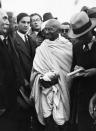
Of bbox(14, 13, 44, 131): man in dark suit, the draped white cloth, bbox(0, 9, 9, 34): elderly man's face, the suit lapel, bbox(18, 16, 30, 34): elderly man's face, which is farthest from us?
bbox(18, 16, 30, 34): elderly man's face

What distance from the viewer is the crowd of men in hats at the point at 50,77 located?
678 centimetres

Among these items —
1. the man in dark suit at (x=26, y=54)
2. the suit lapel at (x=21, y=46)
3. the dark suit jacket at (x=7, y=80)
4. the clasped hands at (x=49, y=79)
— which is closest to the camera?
the dark suit jacket at (x=7, y=80)

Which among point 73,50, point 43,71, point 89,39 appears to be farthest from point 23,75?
point 89,39

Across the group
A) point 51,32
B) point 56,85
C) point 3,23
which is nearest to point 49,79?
point 56,85

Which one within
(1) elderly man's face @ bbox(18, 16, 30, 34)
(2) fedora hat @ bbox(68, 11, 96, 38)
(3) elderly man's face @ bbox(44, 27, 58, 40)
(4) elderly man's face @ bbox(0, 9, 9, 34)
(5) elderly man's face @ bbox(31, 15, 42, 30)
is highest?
(4) elderly man's face @ bbox(0, 9, 9, 34)

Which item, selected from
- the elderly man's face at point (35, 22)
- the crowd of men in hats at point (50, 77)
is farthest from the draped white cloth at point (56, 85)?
the elderly man's face at point (35, 22)

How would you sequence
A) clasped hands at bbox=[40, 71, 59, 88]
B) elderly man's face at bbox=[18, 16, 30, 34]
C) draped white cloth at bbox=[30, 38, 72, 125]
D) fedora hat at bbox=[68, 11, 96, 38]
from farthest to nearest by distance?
1. elderly man's face at bbox=[18, 16, 30, 34]
2. draped white cloth at bbox=[30, 38, 72, 125]
3. clasped hands at bbox=[40, 71, 59, 88]
4. fedora hat at bbox=[68, 11, 96, 38]

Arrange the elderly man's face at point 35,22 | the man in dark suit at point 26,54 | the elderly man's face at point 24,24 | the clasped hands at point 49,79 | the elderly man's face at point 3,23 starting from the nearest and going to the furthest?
the elderly man's face at point 3,23 < the clasped hands at point 49,79 < the man in dark suit at point 26,54 < the elderly man's face at point 24,24 < the elderly man's face at point 35,22

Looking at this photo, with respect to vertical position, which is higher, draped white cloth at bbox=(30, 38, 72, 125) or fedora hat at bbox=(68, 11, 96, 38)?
fedora hat at bbox=(68, 11, 96, 38)

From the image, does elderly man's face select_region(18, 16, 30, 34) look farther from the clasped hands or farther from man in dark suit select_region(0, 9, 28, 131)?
man in dark suit select_region(0, 9, 28, 131)

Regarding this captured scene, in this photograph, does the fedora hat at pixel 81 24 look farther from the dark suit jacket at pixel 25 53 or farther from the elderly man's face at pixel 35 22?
the elderly man's face at pixel 35 22

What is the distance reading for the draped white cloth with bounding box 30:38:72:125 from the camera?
753 cm

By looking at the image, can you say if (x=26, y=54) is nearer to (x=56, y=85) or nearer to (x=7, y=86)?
(x=56, y=85)

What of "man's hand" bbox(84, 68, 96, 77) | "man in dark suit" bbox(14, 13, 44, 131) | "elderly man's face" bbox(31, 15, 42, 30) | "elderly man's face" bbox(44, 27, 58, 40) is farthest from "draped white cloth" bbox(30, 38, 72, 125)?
"elderly man's face" bbox(31, 15, 42, 30)
